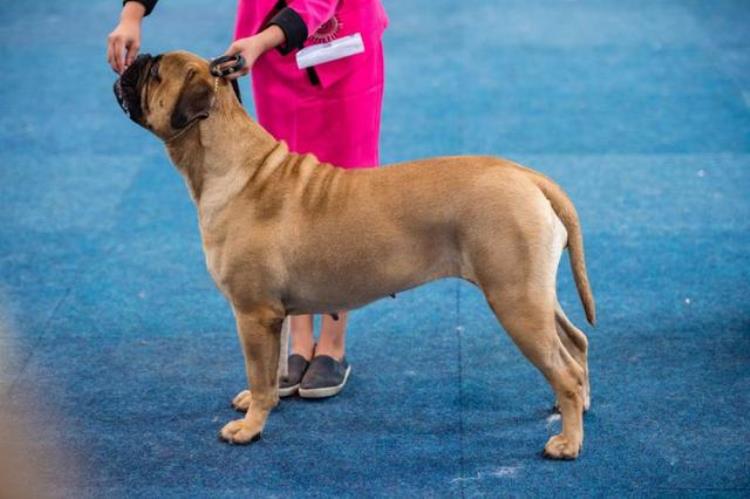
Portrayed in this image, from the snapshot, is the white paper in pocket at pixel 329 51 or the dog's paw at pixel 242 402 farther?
the dog's paw at pixel 242 402

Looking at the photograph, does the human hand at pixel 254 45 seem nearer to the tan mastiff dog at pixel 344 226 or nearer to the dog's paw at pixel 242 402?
the tan mastiff dog at pixel 344 226

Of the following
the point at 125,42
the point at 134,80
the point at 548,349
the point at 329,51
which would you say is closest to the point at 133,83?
the point at 134,80

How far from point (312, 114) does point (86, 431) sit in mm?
1462

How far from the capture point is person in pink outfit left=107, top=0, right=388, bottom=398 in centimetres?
405

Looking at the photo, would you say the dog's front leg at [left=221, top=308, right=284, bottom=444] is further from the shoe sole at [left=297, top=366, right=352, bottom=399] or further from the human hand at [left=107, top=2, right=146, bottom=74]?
the human hand at [left=107, top=2, right=146, bottom=74]

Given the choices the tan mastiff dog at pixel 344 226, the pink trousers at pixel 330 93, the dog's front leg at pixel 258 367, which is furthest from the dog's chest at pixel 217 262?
the pink trousers at pixel 330 93

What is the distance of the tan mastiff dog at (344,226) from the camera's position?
3576mm

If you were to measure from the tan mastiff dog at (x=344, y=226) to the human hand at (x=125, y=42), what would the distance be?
0.78 ft

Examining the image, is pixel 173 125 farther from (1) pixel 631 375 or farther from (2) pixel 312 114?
(1) pixel 631 375

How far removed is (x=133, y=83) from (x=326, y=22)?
32.5 inches

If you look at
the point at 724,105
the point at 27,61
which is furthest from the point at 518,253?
the point at 27,61

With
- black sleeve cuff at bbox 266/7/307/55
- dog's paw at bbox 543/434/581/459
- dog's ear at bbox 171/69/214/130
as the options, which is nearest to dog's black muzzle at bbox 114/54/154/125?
dog's ear at bbox 171/69/214/130

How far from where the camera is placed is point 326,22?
4074 mm

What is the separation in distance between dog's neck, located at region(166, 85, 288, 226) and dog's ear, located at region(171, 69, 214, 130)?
8 centimetres
